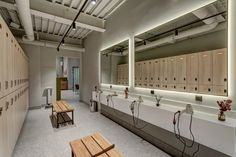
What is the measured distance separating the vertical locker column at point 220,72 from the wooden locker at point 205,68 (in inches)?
2.6

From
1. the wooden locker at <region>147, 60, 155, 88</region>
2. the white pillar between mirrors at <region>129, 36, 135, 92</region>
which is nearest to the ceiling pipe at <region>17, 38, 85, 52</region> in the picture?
the white pillar between mirrors at <region>129, 36, 135, 92</region>

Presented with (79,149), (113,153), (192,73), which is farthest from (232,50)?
(79,149)

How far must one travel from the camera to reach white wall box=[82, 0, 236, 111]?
235 cm

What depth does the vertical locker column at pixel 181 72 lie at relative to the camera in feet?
8.16

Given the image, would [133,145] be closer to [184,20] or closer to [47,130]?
[47,130]

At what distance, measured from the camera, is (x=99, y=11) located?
4.52 meters

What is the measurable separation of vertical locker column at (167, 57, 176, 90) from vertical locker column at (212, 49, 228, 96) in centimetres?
72

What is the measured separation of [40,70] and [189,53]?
6410 mm

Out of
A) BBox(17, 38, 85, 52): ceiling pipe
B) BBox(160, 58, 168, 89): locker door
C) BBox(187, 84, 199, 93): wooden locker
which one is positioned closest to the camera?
BBox(187, 84, 199, 93): wooden locker

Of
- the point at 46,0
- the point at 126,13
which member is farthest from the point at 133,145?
the point at 46,0

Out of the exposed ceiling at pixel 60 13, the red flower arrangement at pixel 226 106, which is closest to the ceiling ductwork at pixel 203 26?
the red flower arrangement at pixel 226 106

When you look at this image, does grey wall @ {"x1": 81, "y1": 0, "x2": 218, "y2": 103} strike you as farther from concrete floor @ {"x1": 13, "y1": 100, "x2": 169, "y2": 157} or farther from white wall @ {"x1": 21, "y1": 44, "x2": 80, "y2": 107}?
concrete floor @ {"x1": 13, "y1": 100, "x2": 169, "y2": 157}

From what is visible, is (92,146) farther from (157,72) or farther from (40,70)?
(40,70)

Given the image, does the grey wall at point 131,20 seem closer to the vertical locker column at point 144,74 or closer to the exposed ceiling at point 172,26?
the exposed ceiling at point 172,26
